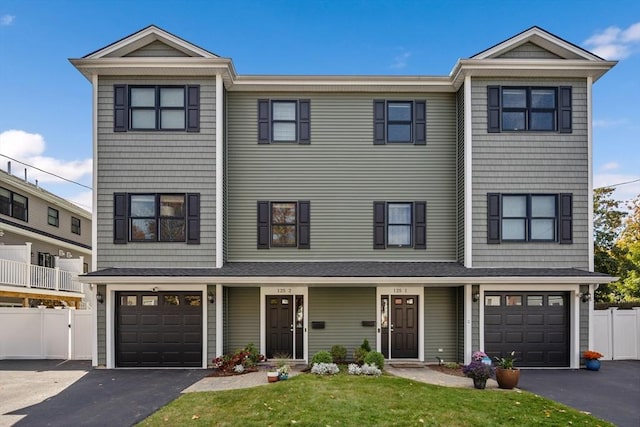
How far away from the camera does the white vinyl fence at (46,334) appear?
13.3m

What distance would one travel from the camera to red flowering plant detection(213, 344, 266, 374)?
11.2m

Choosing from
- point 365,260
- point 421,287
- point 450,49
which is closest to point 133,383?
point 365,260

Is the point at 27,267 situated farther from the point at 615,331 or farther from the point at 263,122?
the point at 615,331

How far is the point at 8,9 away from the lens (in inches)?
674

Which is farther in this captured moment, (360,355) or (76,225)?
(76,225)

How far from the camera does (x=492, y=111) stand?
12.5 meters

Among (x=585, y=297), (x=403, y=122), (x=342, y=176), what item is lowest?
(x=585, y=297)

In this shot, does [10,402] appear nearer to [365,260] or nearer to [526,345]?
[365,260]

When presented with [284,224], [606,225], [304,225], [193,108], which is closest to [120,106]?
[193,108]

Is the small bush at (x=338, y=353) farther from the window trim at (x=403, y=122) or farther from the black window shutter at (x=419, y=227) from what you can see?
the window trim at (x=403, y=122)

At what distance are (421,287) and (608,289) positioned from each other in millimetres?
13267

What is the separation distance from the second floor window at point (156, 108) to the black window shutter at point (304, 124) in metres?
3.09

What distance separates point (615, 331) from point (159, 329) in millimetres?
13967

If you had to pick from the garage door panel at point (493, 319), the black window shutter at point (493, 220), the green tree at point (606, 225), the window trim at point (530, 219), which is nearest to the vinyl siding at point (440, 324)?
the garage door panel at point (493, 319)
